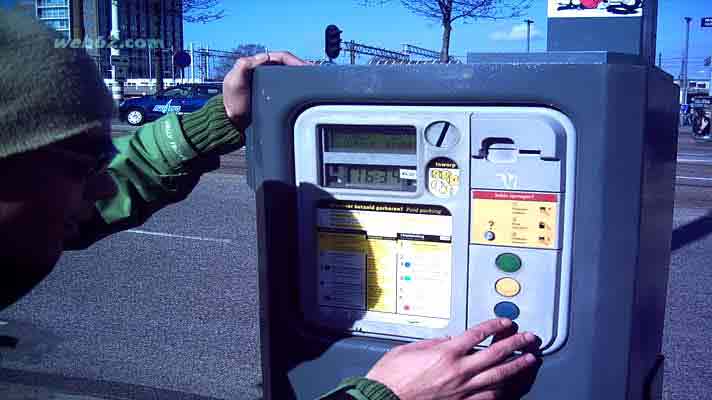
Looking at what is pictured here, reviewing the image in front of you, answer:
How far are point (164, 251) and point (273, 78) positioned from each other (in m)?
5.48

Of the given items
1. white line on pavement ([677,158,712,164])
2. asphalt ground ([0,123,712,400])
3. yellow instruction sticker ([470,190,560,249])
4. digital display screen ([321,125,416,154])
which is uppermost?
digital display screen ([321,125,416,154])

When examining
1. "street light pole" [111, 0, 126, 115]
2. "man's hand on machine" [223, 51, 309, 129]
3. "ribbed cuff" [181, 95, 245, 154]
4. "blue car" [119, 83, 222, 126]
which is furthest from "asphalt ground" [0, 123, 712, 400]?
"blue car" [119, 83, 222, 126]

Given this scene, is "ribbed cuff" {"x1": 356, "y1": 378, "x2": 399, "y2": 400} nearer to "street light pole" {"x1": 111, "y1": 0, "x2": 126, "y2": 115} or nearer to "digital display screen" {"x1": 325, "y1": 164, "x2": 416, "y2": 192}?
"digital display screen" {"x1": 325, "y1": 164, "x2": 416, "y2": 192}

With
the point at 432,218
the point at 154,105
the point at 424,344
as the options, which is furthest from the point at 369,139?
the point at 154,105

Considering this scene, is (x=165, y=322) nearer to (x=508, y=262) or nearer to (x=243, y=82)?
(x=243, y=82)

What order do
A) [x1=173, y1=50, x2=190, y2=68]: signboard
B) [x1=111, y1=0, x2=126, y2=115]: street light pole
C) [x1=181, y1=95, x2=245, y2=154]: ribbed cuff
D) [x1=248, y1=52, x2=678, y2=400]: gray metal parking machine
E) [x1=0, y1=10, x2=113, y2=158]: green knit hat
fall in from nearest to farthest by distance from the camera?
[x1=0, y1=10, x2=113, y2=158]: green knit hat → [x1=248, y1=52, x2=678, y2=400]: gray metal parking machine → [x1=181, y1=95, x2=245, y2=154]: ribbed cuff → [x1=111, y1=0, x2=126, y2=115]: street light pole → [x1=173, y1=50, x2=190, y2=68]: signboard

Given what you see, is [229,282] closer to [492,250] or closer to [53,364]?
[53,364]

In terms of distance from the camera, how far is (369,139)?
1708 mm

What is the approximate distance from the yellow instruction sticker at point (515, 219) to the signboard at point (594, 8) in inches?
22.5

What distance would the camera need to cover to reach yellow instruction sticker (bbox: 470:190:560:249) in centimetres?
155

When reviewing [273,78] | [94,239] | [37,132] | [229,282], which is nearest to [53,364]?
[229,282]

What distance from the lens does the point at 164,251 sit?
6930 mm

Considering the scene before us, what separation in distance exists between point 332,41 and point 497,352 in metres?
14.1

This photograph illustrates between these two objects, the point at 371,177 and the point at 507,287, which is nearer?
the point at 507,287
